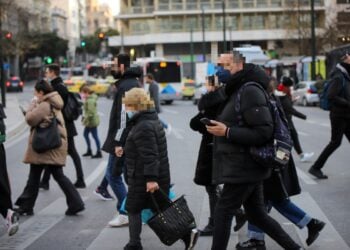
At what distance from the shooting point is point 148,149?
6.16 meters

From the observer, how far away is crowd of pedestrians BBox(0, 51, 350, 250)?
17.7 feet

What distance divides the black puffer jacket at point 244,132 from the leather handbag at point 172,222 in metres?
0.75

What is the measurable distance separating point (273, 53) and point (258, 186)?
217 ft

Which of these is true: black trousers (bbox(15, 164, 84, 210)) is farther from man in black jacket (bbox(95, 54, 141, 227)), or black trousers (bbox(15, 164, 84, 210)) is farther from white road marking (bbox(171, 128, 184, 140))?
white road marking (bbox(171, 128, 184, 140))

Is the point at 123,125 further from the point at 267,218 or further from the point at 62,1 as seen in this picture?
the point at 62,1

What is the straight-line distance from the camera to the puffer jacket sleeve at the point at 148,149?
20.2 ft

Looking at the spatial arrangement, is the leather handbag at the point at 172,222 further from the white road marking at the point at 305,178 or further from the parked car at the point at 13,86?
the parked car at the point at 13,86

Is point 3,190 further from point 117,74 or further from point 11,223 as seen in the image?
point 117,74

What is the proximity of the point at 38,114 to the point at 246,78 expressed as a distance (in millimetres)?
3542

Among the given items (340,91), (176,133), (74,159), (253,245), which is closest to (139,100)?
(253,245)

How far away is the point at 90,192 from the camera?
1043 centimetres

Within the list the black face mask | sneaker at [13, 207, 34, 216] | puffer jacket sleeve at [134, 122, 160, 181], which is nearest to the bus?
sneaker at [13, 207, 34, 216]

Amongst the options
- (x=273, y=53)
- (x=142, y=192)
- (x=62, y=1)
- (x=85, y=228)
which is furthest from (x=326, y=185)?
(x=62, y=1)

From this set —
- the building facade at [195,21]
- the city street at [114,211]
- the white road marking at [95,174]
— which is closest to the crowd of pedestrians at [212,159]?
the city street at [114,211]
